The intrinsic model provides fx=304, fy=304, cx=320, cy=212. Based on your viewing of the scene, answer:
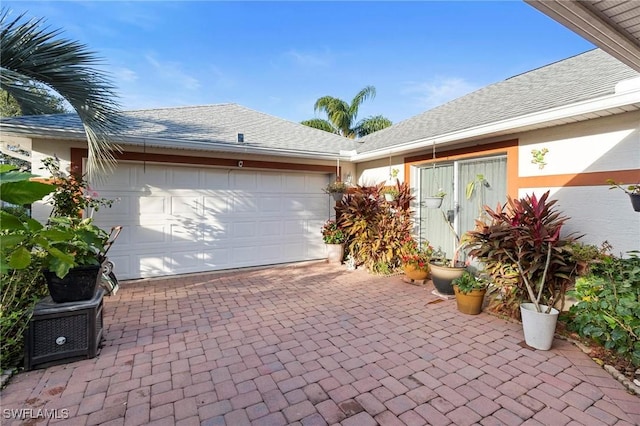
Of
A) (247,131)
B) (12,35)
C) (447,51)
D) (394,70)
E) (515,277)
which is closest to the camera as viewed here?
(12,35)

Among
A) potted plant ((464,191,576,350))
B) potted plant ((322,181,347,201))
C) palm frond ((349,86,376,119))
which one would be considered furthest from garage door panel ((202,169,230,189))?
palm frond ((349,86,376,119))

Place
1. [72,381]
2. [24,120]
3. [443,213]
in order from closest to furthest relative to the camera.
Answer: [72,381] < [24,120] < [443,213]

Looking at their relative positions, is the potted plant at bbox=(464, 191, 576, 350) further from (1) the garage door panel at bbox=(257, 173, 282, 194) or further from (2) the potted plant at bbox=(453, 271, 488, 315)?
Result: (1) the garage door panel at bbox=(257, 173, 282, 194)

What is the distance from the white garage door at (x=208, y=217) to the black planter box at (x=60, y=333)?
2.88 meters

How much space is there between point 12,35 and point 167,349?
137 inches

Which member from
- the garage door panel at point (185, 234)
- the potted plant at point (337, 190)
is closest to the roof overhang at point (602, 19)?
the potted plant at point (337, 190)

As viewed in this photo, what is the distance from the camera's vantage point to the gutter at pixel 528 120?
3229 mm

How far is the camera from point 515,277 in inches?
151

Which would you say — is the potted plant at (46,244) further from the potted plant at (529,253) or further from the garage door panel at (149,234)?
the potted plant at (529,253)

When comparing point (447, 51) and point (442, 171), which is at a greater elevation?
point (447, 51)

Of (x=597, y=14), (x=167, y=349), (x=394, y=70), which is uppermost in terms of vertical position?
(x=394, y=70)

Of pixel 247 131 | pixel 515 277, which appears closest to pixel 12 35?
pixel 247 131

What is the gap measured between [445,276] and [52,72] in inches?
219

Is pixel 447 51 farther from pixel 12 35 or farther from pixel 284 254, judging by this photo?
pixel 12 35
